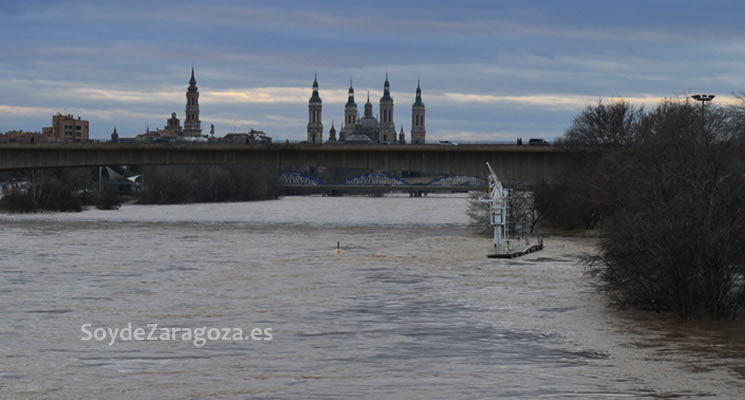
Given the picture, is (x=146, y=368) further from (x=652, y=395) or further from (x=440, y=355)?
(x=652, y=395)

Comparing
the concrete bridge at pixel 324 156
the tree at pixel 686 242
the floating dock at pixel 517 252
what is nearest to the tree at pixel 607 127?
the concrete bridge at pixel 324 156

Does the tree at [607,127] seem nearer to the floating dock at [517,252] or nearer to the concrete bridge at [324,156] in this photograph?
the concrete bridge at [324,156]

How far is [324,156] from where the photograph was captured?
100688mm

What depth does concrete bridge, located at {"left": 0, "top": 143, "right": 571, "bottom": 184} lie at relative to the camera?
96188mm

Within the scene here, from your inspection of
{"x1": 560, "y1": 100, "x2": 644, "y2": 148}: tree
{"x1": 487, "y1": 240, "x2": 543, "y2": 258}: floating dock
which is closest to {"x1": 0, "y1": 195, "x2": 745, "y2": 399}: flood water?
{"x1": 487, "y1": 240, "x2": 543, "y2": 258}: floating dock

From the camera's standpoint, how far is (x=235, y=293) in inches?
1667

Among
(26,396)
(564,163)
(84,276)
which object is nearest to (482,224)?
(564,163)

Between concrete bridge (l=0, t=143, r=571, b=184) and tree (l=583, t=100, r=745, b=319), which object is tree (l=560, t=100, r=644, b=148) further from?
tree (l=583, t=100, r=745, b=319)

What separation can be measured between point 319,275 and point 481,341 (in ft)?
64.6

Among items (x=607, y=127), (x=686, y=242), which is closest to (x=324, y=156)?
(x=607, y=127)

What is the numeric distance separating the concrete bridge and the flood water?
35580 mm

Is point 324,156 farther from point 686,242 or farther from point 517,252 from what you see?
point 686,242

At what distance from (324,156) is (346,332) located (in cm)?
→ 6865

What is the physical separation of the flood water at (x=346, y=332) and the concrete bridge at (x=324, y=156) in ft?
117
